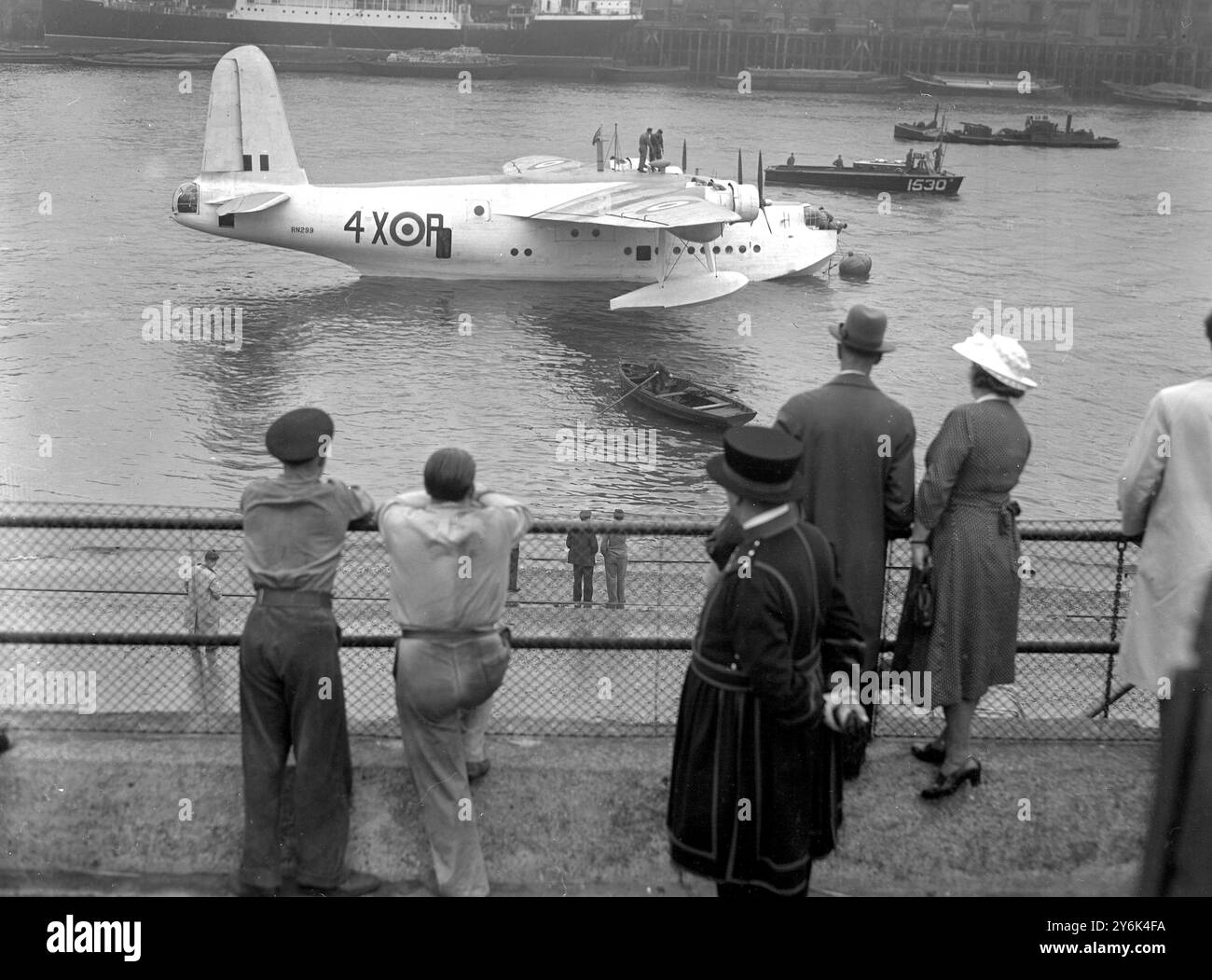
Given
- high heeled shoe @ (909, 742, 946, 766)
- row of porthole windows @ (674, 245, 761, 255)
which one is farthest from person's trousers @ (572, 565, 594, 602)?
row of porthole windows @ (674, 245, 761, 255)

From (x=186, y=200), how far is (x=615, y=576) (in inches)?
1295

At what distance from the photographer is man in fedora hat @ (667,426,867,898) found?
4996 mm

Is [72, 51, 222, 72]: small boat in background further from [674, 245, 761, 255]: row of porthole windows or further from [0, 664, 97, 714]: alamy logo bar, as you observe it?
[0, 664, 97, 714]: alamy logo bar

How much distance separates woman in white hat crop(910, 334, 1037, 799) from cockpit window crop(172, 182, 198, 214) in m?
43.2

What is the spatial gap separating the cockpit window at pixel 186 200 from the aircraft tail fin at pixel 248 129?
121 cm

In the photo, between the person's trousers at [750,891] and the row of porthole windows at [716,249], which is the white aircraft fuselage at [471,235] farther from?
the person's trousers at [750,891]

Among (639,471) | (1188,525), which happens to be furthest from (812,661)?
(639,471)

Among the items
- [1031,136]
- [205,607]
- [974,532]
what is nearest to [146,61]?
[1031,136]

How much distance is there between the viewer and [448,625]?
18.4 feet

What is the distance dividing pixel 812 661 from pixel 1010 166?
9572cm

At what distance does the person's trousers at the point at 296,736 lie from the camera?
5660 millimetres

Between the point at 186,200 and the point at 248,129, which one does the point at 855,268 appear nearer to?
the point at 248,129

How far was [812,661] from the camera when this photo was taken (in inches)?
203
